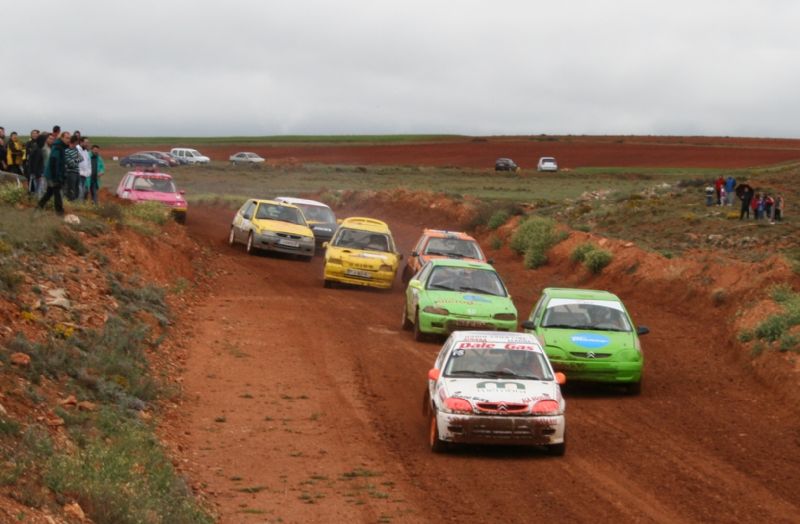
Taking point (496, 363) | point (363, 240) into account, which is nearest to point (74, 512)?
point (496, 363)

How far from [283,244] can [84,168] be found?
6.27 m

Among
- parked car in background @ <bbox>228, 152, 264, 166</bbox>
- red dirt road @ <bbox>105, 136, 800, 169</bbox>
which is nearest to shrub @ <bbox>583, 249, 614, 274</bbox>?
red dirt road @ <bbox>105, 136, 800, 169</bbox>

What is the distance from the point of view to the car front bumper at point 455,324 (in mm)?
20312

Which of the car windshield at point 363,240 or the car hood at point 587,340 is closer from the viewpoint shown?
the car hood at point 587,340

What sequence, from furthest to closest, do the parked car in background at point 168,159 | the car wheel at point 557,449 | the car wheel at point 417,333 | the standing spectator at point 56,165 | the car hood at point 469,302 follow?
the parked car in background at point 168,159 → the standing spectator at point 56,165 → the car wheel at point 417,333 → the car hood at point 469,302 → the car wheel at point 557,449

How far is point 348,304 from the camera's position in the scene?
2495 centimetres

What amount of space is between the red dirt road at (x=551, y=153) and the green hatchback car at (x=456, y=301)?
210ft

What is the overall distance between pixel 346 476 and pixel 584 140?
11958 cm

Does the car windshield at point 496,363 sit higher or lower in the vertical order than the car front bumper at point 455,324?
higher

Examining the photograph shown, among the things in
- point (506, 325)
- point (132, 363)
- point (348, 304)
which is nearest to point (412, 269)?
point (348, 304)

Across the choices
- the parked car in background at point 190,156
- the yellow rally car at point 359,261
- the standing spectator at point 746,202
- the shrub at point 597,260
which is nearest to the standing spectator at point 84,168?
the yellow rally car at point 359,261

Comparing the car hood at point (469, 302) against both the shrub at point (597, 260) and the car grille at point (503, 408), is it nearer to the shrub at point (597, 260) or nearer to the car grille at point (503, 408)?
the car grille at point (503, 408)

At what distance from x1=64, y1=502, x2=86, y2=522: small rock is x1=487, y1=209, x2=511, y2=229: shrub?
36.7 m

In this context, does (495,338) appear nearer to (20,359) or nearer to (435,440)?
(435,440)
